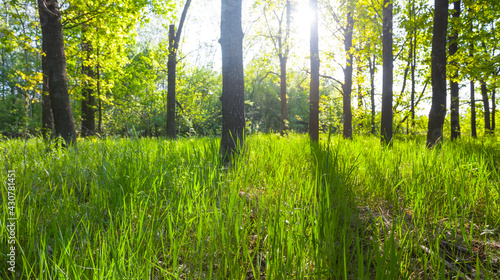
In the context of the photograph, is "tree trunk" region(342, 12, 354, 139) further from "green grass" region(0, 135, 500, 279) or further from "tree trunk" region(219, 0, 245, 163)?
"tree trunk" region(219, 0, 245, 163)

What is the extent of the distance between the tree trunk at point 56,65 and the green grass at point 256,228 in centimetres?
252

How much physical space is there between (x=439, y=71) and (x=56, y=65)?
8.00 m

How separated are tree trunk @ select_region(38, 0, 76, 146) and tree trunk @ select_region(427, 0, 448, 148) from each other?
7496mm

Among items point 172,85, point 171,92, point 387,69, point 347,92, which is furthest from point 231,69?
point 347,92

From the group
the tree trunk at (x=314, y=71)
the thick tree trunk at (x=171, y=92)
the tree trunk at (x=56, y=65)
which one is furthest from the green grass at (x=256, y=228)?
the thick tree trunk at (x=171, y=92)

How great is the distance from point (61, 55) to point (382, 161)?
6.21 metres

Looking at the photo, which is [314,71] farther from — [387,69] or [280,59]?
[280,59]

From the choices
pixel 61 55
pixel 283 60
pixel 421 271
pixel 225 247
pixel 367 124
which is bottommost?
pixel 421 271

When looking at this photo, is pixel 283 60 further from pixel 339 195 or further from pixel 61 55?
pixel 339 195

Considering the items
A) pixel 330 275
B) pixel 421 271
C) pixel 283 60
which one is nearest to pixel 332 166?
pixel 421 271

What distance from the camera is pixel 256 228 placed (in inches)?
69.9

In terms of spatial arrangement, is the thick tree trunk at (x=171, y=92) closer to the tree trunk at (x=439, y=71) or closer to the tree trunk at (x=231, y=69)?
the tree trunk at (x=231, y=69)

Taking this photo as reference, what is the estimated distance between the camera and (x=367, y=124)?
12.5 meters

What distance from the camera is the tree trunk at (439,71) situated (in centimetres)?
475
